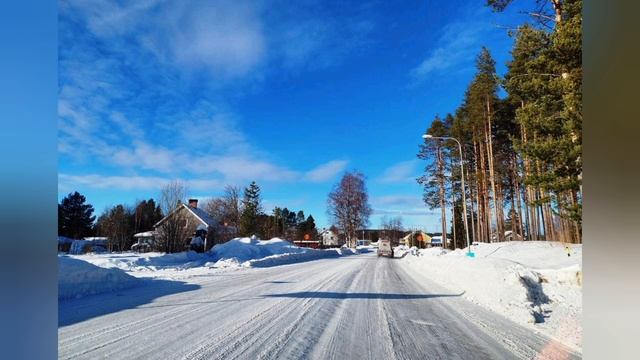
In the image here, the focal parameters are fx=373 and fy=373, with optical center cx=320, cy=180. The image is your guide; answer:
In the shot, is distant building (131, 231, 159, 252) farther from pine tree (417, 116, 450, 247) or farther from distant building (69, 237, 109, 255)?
pine tree (417, 116, 450, 247)

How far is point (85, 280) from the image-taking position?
784 centimetres

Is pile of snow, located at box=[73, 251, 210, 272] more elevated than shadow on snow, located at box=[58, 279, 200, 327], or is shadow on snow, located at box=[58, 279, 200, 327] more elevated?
shadow on snow, located at box=[58, 279, 200, 327]

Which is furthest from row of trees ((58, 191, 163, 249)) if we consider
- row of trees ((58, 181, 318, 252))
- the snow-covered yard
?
the snow-covered yard

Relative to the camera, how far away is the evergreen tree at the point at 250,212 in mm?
37625

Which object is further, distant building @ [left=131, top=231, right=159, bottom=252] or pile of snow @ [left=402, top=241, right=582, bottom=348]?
distant building @ [left=131, top=231, right=159, bottom=252]

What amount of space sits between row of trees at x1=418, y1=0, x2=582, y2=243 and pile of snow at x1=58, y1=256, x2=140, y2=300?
8.96 meters

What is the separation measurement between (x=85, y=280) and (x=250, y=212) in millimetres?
30482

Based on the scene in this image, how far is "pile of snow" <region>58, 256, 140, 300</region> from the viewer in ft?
23.2
